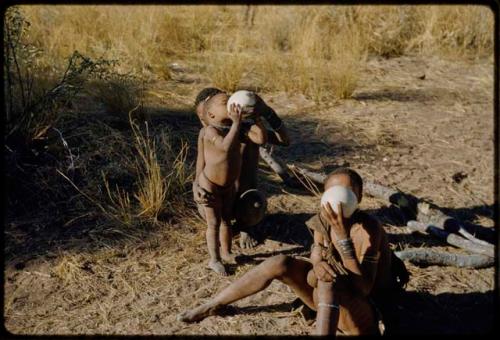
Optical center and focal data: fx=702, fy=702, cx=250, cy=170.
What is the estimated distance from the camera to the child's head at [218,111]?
4.06 meters

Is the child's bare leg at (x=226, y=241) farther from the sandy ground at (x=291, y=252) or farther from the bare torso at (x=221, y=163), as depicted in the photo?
the bare torso at (x=221, y=163)

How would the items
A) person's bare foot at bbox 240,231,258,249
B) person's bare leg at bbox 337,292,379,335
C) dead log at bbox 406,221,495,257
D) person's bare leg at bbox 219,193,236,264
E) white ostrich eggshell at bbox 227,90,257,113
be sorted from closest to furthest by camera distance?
1. person's bare leg at bbox 337,292,379,335
2. white ostrich eggshell at bbox 227,90,257,113
3. person's bare leg at bbox 219,193,236,264
4. dead log at bbox 406,221,495,257
5. person's bare foot at bbox 240,231,258,249

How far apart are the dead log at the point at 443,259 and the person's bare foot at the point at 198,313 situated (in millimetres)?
1269

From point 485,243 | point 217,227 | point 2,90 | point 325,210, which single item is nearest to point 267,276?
point 325,210

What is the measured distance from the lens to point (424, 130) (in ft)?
21.0

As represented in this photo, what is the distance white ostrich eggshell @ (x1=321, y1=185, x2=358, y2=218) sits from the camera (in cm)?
309

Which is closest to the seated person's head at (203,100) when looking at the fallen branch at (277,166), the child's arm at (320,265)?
the fallen branch at (277,166)

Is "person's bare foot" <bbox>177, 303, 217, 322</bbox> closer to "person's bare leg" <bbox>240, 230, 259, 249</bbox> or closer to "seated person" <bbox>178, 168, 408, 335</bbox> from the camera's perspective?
"seated person" <bbox>178, 168, 408, 335</bbox>

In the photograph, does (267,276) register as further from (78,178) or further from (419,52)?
(419,52)

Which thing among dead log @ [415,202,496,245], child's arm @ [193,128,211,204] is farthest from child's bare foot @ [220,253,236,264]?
dead log @ [415,202,496,245]

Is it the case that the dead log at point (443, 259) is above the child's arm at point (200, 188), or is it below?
below

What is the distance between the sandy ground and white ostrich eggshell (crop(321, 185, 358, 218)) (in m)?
0.86

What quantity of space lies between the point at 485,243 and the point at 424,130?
7.00 feet

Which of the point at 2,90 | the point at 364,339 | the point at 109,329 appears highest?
the point at 2,90
